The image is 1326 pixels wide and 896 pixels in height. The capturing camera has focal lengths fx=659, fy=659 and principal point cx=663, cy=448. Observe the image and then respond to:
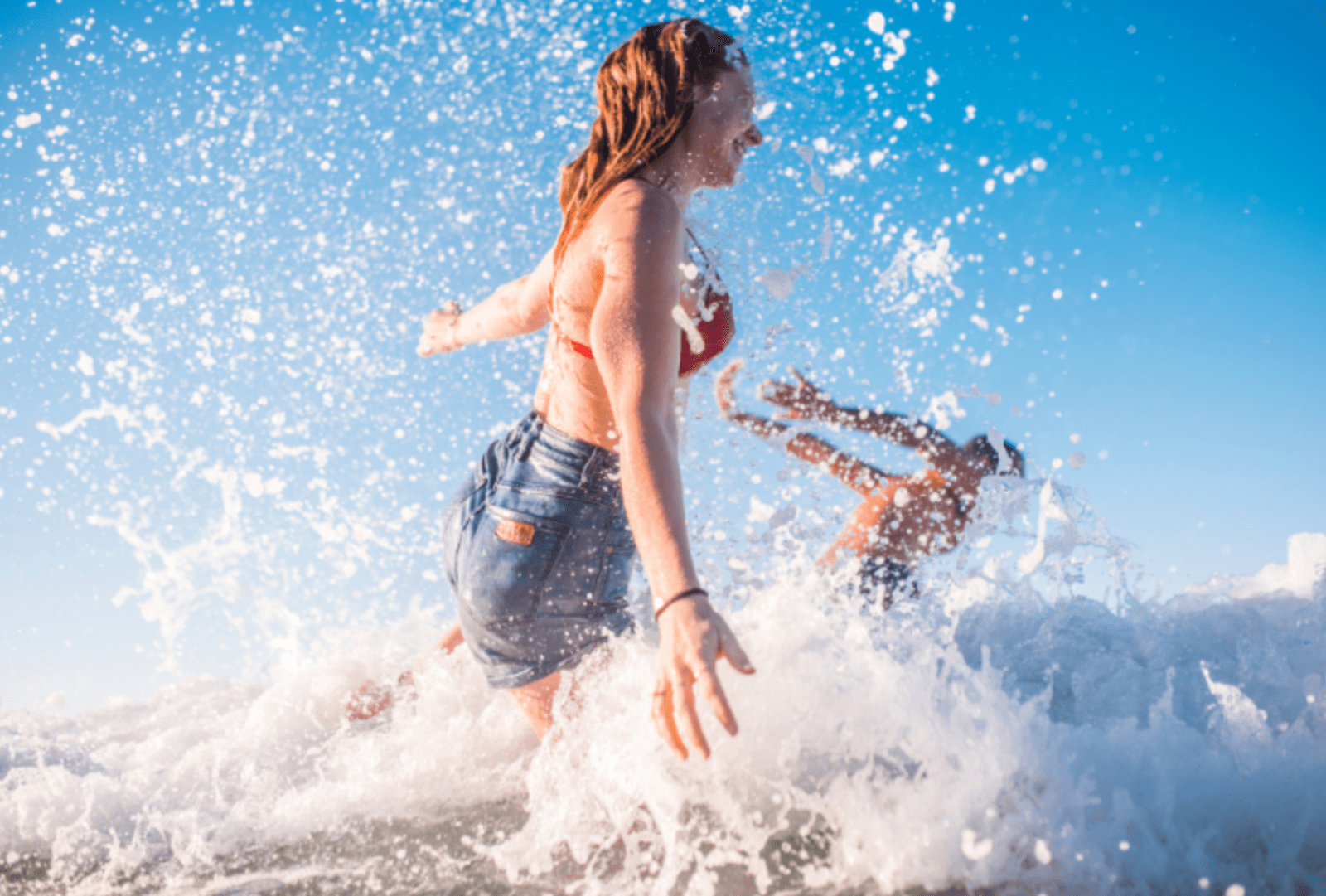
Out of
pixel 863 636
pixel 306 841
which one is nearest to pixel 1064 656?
pixel 863 636

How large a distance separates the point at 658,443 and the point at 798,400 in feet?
9.64

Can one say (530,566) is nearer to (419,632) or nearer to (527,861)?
(527,861)

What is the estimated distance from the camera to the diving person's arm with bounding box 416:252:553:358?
220cm

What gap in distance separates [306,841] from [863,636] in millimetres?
1968

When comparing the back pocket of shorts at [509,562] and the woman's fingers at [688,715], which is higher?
the back pocket of shorts at [509,562]

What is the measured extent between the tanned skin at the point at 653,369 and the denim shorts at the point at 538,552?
0.08 m

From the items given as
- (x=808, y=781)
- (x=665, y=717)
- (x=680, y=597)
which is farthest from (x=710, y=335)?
(x=808, y=781)

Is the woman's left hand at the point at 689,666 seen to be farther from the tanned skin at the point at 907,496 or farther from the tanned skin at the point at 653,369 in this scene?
the tanned skin at the point at 907,496

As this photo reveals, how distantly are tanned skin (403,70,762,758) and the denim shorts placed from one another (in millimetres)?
80

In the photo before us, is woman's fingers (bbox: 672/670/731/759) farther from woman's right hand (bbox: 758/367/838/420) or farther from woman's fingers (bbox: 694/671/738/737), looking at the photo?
woman's right hand (bbox: 758/367/838/420)

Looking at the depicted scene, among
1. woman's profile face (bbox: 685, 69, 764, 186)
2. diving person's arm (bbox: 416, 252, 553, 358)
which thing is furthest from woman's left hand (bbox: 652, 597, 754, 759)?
diving person's arm (bbox: 416, 252, 553, 358)

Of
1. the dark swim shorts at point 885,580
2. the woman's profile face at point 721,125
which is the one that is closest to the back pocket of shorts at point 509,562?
the woman's profile face at point 721,125

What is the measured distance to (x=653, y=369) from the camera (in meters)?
1.23

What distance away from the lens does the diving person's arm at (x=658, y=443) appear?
1047 mm
